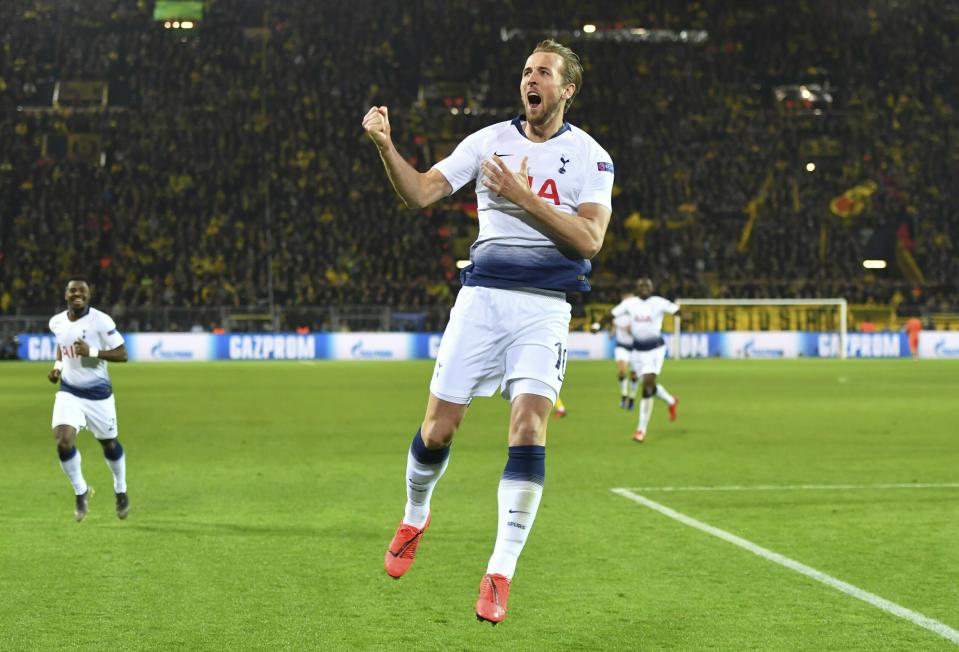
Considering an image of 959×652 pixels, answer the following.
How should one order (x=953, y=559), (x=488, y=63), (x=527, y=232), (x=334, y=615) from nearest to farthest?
(x=527, y=232), (x=334, y=615), (x=953, y=559), (x=488, y=63)

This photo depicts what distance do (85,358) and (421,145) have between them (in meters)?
37.8

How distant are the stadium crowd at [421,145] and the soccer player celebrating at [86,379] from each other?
33.1 m

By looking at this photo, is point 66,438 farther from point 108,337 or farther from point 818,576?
point 818,576

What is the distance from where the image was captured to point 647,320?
56.4ft

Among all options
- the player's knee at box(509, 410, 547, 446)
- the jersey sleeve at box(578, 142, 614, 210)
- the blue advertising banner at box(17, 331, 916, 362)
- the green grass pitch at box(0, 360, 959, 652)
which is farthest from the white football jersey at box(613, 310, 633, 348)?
the blue advertising banner at box(17, 331, 916, 362)

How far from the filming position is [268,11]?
50.6m

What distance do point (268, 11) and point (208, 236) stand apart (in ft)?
40.5

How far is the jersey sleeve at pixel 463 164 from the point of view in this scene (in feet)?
18.1

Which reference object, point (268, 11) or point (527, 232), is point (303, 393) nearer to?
point (527, 232)

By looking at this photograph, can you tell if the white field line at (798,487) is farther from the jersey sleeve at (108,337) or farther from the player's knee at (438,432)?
the player's knee at (438,432)

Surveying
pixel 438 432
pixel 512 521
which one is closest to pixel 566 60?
pixel 438 432

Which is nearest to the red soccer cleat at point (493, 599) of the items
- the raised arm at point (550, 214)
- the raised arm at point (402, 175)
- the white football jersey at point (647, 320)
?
the raised arm at point (550, 214)

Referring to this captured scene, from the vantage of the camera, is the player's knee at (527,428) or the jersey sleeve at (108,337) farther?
the jersey sleeve at (108,337)

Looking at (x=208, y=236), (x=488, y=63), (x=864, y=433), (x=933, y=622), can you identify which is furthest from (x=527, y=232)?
(x=488, y=63)
